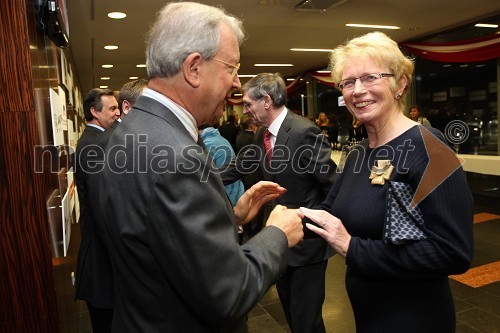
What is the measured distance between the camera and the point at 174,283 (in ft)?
3.07

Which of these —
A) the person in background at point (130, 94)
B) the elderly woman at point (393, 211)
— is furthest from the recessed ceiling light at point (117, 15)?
the elderly woman at point (393, 211)

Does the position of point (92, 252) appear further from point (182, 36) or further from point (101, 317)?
point (182, 36)

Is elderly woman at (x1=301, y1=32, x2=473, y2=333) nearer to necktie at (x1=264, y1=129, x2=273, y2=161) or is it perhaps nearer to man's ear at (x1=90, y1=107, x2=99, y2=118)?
necktie at (x1=264, y1=129, x2=273, y2=161)

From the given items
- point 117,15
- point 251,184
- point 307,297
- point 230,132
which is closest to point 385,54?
point 307,297

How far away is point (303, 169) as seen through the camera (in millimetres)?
2381

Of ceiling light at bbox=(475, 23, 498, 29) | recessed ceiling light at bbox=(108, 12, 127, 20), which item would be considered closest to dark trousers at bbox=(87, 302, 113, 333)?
recessed ceiling light at bbox=(108, 12, 127, 20)

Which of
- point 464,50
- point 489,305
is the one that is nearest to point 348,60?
point 489,305

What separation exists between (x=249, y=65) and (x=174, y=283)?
11.0 meters

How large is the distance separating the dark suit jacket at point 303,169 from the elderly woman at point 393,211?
0.66m

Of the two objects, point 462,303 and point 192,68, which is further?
point 462,303

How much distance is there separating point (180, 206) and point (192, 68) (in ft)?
1.21

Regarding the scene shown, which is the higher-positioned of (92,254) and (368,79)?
(368,79)

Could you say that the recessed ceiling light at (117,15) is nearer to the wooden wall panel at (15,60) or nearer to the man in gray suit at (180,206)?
the wooden wall panel at (15,60)

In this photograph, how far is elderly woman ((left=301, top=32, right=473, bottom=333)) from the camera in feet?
4.21
